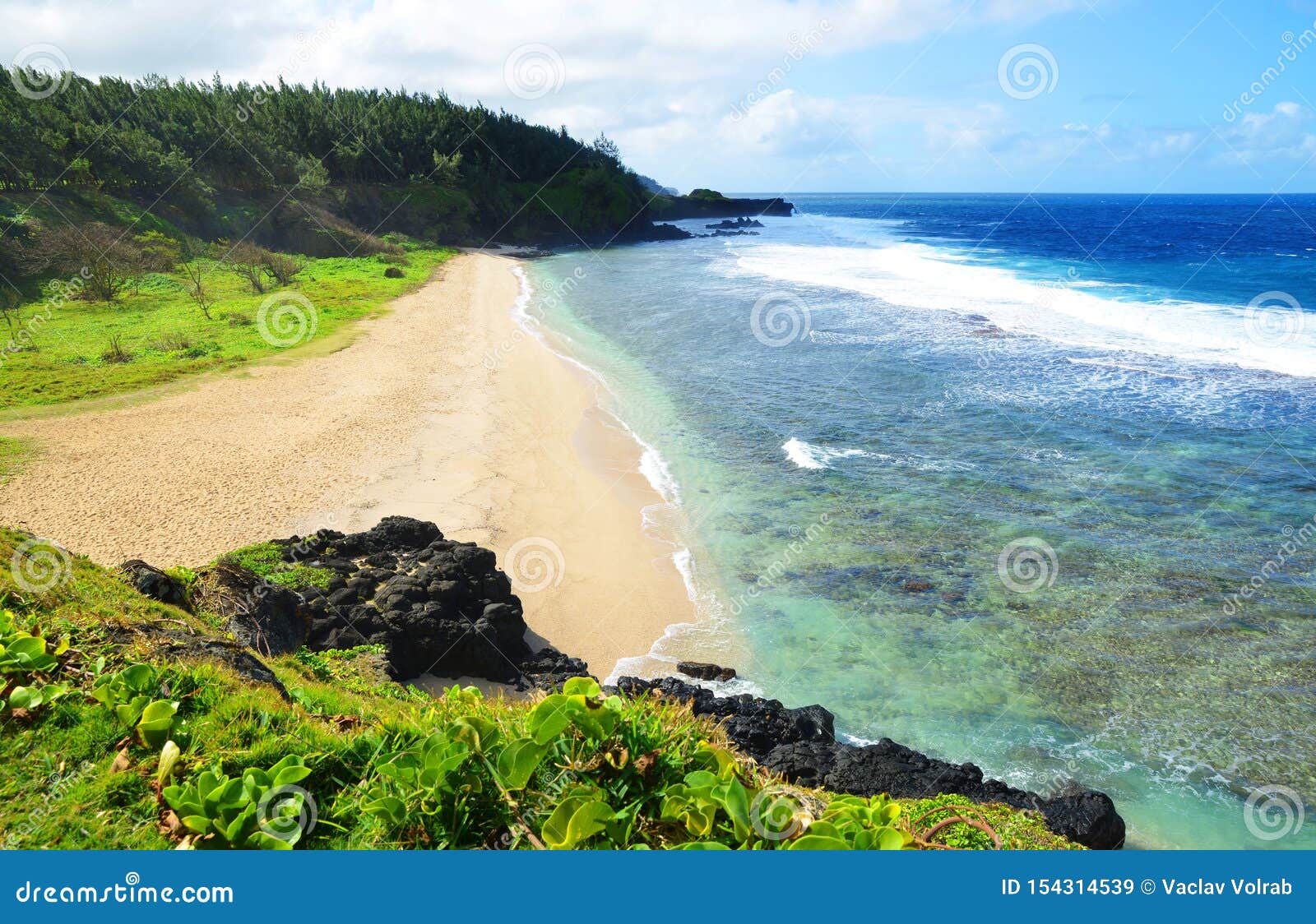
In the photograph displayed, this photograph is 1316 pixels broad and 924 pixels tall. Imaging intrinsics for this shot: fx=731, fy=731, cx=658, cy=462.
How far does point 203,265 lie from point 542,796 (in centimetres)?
4680

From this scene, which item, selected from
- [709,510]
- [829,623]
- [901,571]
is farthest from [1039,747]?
[709,510]

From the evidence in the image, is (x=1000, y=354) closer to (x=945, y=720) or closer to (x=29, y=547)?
(x=945, y=720)

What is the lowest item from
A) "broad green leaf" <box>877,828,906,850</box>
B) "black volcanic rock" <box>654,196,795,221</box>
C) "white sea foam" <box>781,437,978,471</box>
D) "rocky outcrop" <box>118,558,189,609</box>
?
"white sea foam" <box>781,437,978,471</box>

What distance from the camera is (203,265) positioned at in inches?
1599

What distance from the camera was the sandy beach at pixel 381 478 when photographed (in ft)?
40.5

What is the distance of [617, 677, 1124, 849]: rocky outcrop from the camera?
23.4 ft

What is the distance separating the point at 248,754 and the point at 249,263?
41.2 meters

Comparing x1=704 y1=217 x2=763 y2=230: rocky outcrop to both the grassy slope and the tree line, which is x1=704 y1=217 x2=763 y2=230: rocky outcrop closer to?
the tree line

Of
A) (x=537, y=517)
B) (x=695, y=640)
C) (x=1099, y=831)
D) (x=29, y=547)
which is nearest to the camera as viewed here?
(x=29, y=547)

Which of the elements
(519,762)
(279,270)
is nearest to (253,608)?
(519,762)

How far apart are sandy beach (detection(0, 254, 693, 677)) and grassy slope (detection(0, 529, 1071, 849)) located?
23.0ft

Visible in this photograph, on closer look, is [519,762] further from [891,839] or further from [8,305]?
[8,305]

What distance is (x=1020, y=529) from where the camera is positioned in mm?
14188

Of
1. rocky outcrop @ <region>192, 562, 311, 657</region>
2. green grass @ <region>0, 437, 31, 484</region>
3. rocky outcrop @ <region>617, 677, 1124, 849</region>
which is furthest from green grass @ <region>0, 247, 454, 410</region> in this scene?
rocky outcrop @ <region>617, 677, 1124, 849</region>
